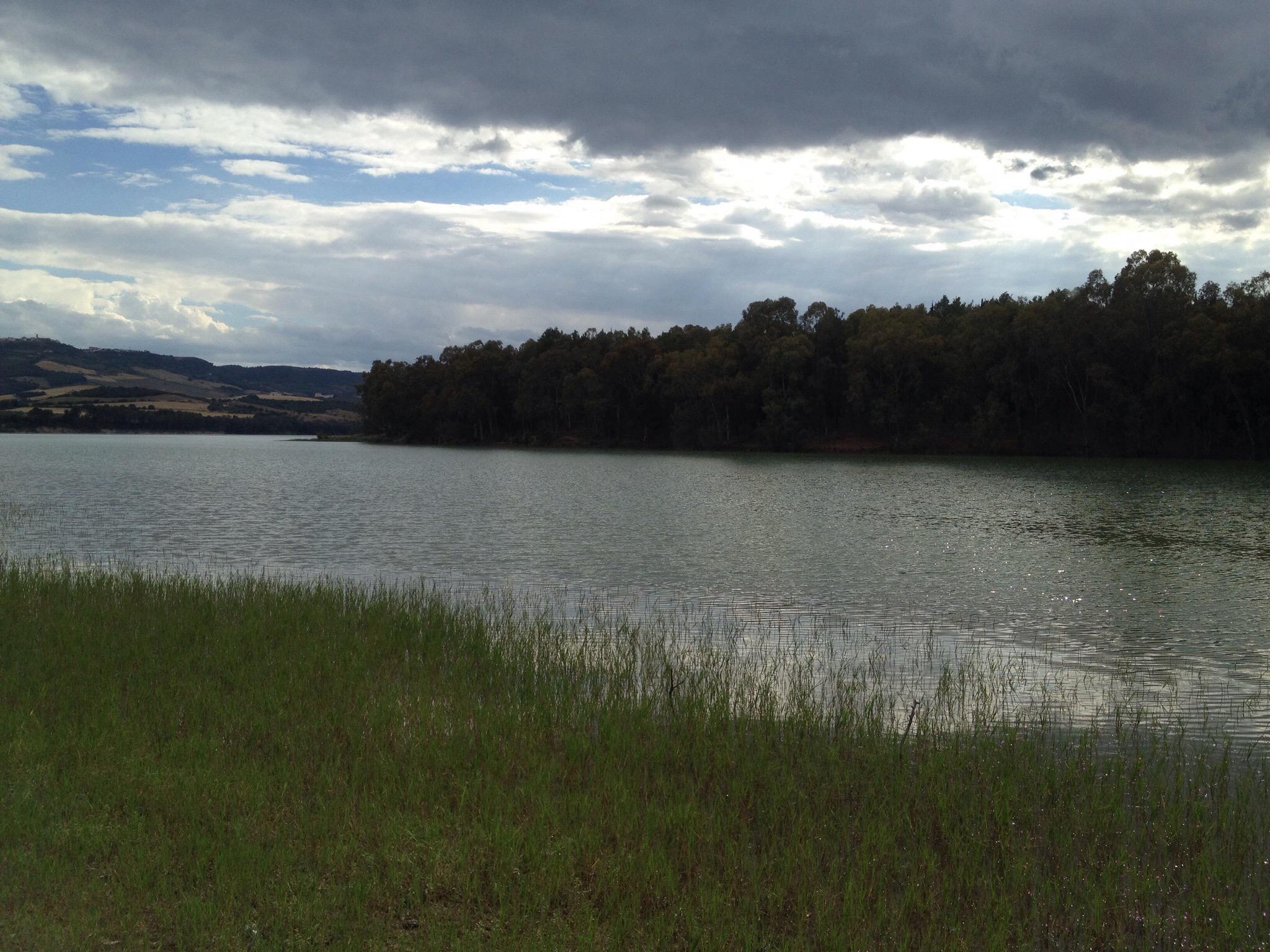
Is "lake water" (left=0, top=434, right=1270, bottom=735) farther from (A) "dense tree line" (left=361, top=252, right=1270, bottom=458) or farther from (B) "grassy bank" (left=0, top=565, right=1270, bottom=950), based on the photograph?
(A) "dense tree line" (left=361, top=252, right=1270, bottom=458)

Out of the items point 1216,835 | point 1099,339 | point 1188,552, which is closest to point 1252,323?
point 1099,339

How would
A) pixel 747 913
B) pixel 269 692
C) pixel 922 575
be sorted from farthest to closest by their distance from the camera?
pixel 922 575 → pixel 269 692 → pixel 747 913

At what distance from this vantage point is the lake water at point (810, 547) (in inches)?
659

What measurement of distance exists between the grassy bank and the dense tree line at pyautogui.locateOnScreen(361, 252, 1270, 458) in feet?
276

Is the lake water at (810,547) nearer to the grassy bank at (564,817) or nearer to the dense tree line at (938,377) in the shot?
the grassy bank at (564,817)

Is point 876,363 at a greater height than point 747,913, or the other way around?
Result: point 876,363

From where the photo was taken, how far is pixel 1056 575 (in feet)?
76.3

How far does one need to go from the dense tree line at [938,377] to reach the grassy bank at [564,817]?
84.0 m

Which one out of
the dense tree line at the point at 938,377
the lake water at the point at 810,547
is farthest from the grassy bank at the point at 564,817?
the dense tree line at the point at 938,377

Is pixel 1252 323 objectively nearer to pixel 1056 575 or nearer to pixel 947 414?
pixel 947 414

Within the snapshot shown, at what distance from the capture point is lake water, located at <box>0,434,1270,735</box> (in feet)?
54.9

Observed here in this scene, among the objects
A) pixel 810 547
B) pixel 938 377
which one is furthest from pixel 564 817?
pixel 938 377

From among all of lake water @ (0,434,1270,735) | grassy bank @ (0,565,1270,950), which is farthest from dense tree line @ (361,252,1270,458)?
grassy bank @ (0,565,1270,950)

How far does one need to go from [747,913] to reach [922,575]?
723 inches
